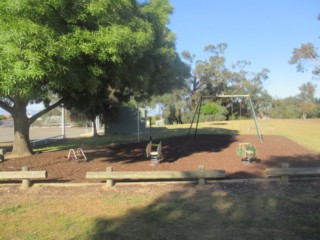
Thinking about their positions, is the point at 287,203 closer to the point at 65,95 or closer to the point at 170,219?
the point at 170,219

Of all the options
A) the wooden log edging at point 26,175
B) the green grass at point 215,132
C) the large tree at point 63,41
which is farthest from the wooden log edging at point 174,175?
the green grass at point 215,132

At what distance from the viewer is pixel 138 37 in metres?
9.50

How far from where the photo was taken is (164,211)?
6402 mm

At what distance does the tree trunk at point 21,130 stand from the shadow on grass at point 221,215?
363 inches

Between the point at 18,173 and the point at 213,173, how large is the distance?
4437 mm

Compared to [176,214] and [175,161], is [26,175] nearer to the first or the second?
[176,214]

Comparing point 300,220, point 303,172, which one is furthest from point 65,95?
point 300,220

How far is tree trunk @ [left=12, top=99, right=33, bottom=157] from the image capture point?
15250mm

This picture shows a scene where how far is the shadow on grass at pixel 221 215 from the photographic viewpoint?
528 centimetres

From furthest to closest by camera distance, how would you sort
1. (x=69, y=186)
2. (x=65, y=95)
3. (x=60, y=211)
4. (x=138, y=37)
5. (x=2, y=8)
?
(x=65, y=95) → (x=138, y=37) → (x=69, y=186) → (x=2, y=8) → (x=60, y=211)

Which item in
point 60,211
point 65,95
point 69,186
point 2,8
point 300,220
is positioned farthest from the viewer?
point 65,95

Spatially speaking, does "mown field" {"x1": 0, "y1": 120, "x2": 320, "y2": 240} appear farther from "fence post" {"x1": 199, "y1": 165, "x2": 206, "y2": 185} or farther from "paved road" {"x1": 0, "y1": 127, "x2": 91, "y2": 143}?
"paved road" {"x1": 0, "y1": 127, "x2": 91, "y2": 143}

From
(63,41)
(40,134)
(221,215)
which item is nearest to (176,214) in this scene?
(221,215)

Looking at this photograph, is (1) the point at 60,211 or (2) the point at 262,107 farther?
(2) the point at 262,107
